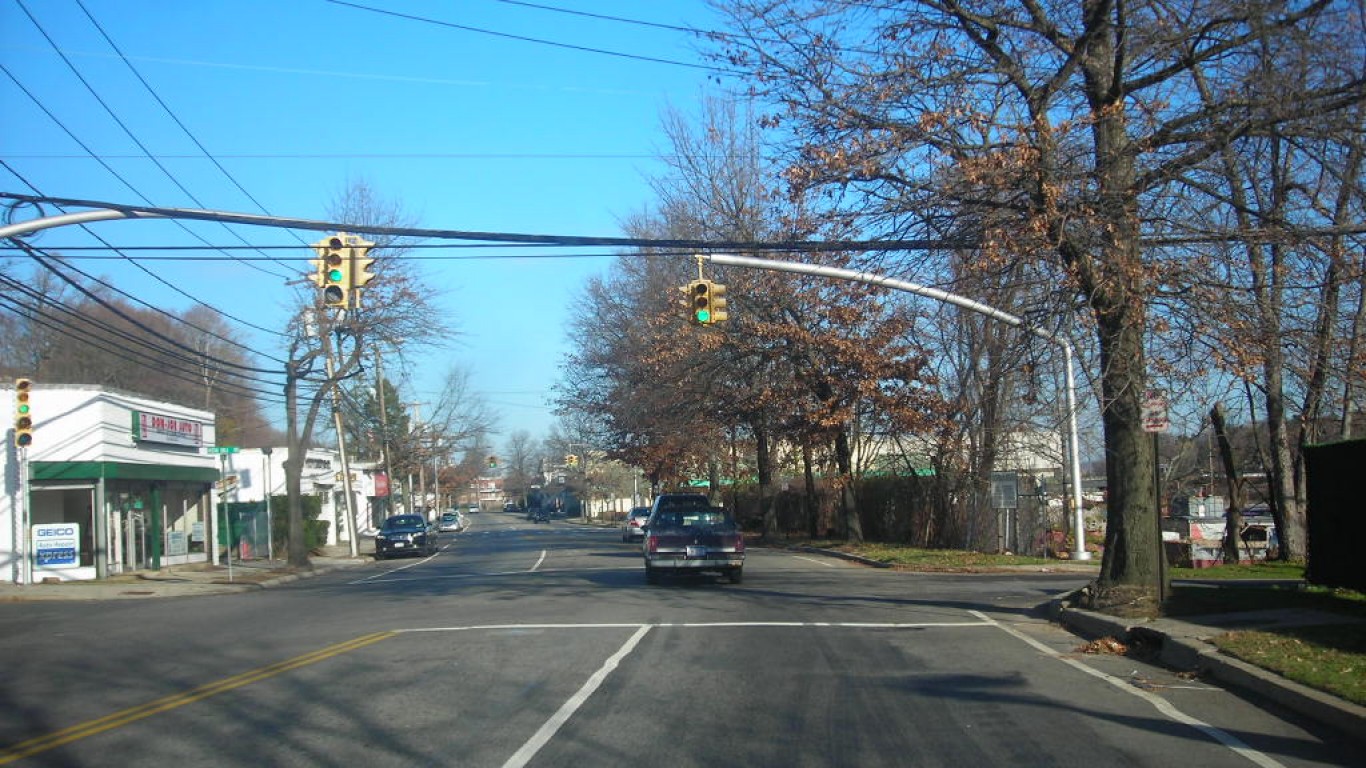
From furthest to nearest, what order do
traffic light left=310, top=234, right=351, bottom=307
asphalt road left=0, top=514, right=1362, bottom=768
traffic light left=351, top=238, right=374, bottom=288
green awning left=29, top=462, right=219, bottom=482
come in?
green awning left=29, top=462, right=219, bottom=482 → traffic light left=351, top=238, right=374, bottom=288 → traffic light left=310, top=234, right=351, bottom=307 → asphalt road left=0, top=514, right=1362, bottom=768

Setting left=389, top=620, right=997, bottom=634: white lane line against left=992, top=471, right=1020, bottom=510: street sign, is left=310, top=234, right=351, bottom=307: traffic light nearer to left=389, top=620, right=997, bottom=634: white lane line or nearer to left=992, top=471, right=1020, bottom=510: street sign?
left=389, top=620, right=997, bottom=634: white lane line

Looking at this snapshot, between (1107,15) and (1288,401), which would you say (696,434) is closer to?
(1288,401)

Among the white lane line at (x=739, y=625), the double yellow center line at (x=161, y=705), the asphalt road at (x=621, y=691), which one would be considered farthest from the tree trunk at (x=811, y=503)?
the double yellow center line at (x=161, y=705)

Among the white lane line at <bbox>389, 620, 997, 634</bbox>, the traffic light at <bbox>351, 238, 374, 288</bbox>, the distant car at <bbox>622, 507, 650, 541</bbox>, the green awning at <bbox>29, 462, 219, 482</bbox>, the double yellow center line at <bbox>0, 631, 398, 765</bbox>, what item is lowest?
the distant car at <bbox>622, 507, 650, 541</bbox>

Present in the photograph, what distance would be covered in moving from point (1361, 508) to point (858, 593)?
26.0 feet

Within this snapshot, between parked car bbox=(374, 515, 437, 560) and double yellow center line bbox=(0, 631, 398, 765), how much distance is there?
27828 millimetres

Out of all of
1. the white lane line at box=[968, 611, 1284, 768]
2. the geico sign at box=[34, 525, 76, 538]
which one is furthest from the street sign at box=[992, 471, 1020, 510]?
the geico sign at box=[34, 525, 76, 538]

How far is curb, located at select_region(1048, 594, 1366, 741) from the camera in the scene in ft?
26.5

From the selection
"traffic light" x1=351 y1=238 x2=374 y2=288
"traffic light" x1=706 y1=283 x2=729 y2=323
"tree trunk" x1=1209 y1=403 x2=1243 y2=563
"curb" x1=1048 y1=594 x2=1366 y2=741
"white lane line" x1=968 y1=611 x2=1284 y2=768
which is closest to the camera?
"white lane line" x1=968 y1=611 x2=1284 y2=768

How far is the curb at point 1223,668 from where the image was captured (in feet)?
26.5

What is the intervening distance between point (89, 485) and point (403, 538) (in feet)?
44.8

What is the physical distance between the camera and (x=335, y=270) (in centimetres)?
1608

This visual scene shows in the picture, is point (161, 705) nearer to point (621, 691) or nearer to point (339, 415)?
point (621, 691)

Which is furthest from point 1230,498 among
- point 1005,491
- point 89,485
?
point 89,485
